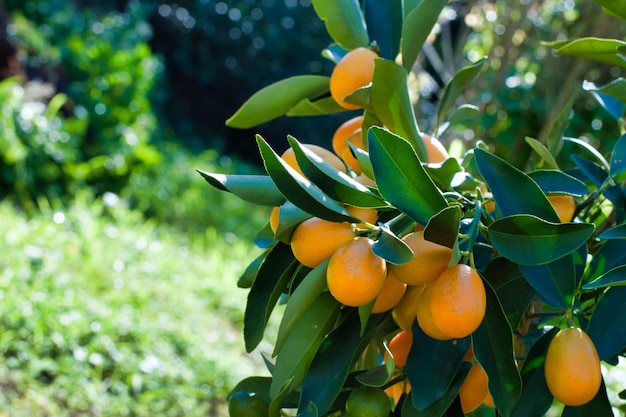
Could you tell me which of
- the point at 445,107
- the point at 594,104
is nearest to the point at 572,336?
the point at 445,107

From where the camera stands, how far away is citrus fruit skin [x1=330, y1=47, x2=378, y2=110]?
677 millimetres

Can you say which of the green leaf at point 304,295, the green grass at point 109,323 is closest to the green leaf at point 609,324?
the green leaf at point 304,295

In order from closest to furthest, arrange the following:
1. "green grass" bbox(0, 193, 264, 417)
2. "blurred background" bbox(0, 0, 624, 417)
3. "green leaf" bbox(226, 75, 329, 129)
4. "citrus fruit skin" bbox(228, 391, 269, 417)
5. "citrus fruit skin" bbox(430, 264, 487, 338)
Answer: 1. "citrus fruit skin" bbox(430, 264, 487, 338)
2. "citrus fruit skin" bbox(228, 391, 269, 417)
3. "green leaf" bbox(226, 75, 329, 129)
4. "green grass" bbox(0, 193, 264, 417)
5. "blurred background" bbox(0, 0, 624, 417)

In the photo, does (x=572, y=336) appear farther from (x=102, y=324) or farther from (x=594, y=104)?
(x=594, y=104)

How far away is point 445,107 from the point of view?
2.49 ft

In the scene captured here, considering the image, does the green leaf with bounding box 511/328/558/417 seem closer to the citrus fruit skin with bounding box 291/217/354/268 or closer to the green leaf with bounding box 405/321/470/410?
the green leaf with bounding box 405/321/470/410

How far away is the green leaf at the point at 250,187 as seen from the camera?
527mm

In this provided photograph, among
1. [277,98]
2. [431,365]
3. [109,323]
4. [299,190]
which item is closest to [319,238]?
[299,190]

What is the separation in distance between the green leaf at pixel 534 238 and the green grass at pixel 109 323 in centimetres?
162

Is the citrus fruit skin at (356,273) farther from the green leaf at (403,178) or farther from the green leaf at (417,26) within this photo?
the green leaf at (417,26)

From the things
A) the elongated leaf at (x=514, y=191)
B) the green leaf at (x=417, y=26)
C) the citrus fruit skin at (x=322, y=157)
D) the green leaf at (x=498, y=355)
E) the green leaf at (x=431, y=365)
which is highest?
the green leaf at (x=417, y=26)

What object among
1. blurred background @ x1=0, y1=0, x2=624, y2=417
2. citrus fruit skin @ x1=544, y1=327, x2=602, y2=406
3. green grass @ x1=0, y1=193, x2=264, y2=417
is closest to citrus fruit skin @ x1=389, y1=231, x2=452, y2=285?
citrus fruit skin @ x1=544, y1=327, x2=602, y2=406

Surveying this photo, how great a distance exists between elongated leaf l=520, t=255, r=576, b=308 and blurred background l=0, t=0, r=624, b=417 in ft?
0.99

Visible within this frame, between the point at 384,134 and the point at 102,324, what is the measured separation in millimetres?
1869
